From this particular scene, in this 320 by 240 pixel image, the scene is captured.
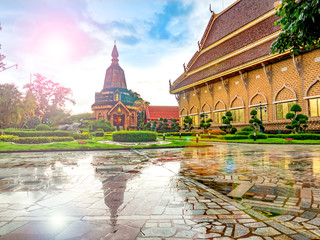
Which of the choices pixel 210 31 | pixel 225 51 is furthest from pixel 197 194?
pixel 210 31

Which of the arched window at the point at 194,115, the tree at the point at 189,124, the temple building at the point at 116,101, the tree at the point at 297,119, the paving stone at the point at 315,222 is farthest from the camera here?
the temple building at the point at 116,101

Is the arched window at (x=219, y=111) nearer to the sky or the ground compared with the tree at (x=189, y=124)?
nearer to the sky

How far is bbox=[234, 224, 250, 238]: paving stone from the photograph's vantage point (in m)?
2.21

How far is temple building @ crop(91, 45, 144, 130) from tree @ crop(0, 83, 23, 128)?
25.9m

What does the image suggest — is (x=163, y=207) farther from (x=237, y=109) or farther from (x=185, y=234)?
(x=237, y=109)

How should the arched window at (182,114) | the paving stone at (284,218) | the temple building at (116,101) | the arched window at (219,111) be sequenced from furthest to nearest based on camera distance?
the temple building at (116,101) < the arched window at (182,114) < the arched window at (219,111) < the paving stone at (284,218)

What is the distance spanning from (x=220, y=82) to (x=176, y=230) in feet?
94.4

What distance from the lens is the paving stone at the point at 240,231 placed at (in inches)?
87.1

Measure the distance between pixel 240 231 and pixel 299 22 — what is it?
4111mm

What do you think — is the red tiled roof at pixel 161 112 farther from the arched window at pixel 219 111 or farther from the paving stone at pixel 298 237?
the paving stone at pixel 298 237

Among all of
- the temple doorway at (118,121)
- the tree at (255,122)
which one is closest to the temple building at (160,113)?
the temple doorway at (118,121)

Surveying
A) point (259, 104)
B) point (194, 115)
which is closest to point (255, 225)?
point (259, 104)

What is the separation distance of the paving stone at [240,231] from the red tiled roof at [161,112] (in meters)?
41.7

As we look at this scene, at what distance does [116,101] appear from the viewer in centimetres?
5622
